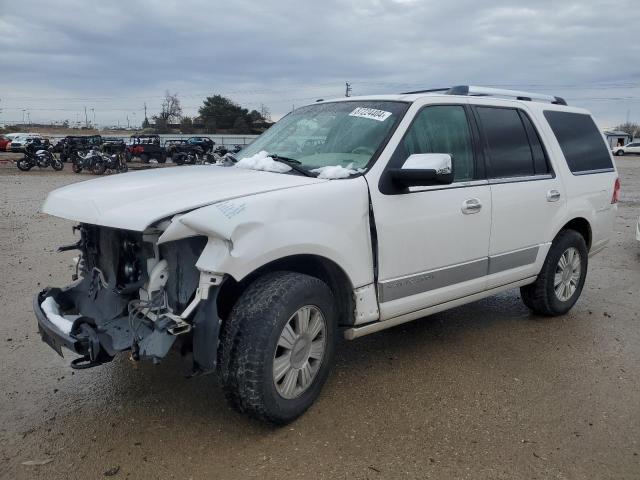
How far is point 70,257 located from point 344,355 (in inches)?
195

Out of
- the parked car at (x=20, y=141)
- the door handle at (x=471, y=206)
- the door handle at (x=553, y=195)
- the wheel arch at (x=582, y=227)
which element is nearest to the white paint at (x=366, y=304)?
the door handle at (x=471, y=206)

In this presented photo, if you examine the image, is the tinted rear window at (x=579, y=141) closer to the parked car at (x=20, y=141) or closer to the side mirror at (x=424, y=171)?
the side mirror at (x=424, y=171)

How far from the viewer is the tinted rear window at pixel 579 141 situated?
510 cm

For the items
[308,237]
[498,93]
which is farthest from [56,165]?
[308,237]

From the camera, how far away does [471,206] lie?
13.3 ft

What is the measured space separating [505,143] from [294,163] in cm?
181

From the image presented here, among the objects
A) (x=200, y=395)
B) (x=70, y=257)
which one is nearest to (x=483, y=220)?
(x=200, y=395)

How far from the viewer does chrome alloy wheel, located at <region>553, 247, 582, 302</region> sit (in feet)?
17.0

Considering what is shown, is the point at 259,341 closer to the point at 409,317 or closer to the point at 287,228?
the point at 287,228

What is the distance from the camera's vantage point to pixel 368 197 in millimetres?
3475

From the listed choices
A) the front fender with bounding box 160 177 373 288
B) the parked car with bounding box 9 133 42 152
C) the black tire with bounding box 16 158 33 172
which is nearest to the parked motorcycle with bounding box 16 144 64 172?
the black tire with bounding box 16 158 33 172

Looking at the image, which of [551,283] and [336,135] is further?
[551,283]

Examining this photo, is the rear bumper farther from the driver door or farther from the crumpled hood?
the driver door

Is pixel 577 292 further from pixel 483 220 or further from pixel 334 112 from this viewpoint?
pixel 334 112
